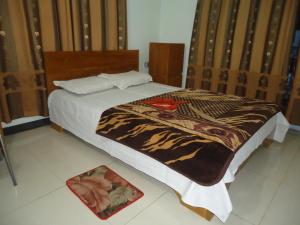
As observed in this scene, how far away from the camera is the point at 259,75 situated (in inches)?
121

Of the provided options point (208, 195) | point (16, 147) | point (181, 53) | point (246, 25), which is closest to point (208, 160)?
point (208, 195)

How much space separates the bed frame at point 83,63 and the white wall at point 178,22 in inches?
32.8

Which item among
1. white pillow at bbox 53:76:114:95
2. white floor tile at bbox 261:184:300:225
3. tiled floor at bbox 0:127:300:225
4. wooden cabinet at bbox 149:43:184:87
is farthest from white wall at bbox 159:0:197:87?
white floor tile at bbox 261:184:300:225

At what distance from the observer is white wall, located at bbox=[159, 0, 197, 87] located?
3.65m

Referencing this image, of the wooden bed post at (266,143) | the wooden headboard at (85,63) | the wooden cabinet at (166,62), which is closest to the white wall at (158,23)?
the wooden cabinet at (166,62)

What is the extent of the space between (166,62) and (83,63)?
4.34ft

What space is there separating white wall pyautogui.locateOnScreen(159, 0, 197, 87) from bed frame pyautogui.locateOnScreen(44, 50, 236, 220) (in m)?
0.83

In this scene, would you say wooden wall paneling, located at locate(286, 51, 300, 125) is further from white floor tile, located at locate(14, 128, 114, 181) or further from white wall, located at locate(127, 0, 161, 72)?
white floor tile, located at locate(14, 128, 114, 181)

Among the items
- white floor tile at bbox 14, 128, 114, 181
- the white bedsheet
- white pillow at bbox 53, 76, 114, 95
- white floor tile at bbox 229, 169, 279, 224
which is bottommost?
white floor tile at bbox 229, 169, 279, 224

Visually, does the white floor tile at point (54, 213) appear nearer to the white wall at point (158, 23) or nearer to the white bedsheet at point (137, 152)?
the white bedsheet at point (137, 152)

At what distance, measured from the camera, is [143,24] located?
376 centimetres

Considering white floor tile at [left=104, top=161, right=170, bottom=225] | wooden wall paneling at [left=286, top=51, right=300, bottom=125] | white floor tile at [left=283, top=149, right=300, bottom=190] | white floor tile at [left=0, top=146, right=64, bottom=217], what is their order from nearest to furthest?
white floor tile at [left=104, top=161, right=170, bottom=225] < white floor tile at [left=0, top=146, right=64, bottom=217] < white floor tile at [left=283, top=149, right=300, bottom=190] < wooden wall paneling at [left=286, top=51, right=300, bottom=125]

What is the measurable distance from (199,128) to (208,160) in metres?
0.34

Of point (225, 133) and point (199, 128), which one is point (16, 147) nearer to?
point (199, 128)
